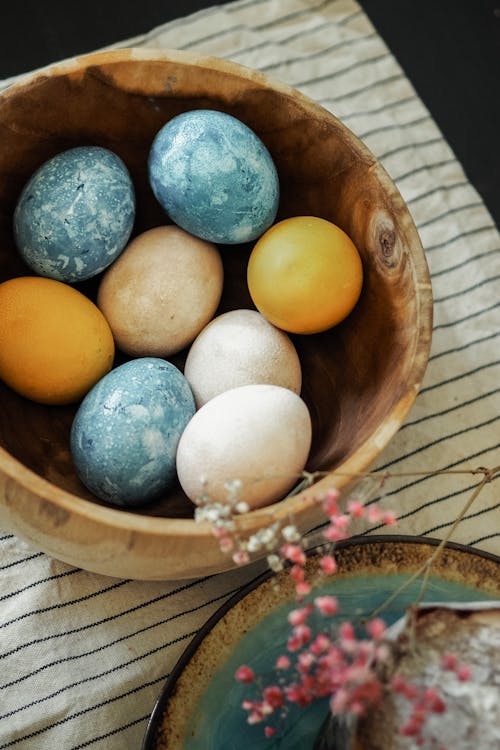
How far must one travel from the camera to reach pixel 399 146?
3.12 feet

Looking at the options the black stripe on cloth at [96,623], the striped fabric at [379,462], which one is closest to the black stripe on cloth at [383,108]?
the striped fabric at [379,462]

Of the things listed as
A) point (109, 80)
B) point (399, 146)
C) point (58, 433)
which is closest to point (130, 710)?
point (58, 433)

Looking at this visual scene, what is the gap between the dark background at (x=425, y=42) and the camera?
101 cm

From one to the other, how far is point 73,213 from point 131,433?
0.19 metres

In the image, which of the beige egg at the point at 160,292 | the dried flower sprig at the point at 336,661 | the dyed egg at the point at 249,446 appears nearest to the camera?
the dried flower sprig at the point at 336,661

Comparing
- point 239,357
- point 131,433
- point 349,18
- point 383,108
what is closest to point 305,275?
point 239,357

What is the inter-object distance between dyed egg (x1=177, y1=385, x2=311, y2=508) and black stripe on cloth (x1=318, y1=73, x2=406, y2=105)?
0.49m

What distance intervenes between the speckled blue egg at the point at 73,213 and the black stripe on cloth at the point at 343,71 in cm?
38

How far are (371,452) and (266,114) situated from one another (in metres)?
0.32

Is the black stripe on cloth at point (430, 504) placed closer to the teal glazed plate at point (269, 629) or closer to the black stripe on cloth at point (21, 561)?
the teal glazed plate at point (269, 629)

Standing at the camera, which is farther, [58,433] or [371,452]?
[58,433]

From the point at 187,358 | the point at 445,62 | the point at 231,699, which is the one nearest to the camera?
the point at 231,699

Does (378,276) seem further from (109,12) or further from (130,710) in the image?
(109,12)

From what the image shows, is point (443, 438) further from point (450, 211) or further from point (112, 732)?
point (112, 732)
